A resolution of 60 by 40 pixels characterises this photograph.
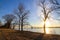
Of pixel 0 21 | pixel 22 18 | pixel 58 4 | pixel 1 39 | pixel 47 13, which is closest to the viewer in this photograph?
pixel 1 39

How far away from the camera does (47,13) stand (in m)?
32.7

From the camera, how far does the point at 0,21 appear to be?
2488 inches

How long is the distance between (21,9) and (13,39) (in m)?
31.6

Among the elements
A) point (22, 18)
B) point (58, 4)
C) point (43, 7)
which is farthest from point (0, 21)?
point (58, 4)

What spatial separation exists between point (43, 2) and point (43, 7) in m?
1.46

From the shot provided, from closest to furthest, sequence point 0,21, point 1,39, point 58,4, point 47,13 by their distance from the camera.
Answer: point 1,39 → point 58,4 → point 47,13 → point 0,21

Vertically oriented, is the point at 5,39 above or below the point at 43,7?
below

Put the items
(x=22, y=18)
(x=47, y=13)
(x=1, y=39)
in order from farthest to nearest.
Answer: (x=22, y=18) < (x=47, y=13) < (x=1, y=39)

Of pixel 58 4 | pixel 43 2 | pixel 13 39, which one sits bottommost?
pixel 13 39

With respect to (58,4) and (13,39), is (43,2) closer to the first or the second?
(58,4)

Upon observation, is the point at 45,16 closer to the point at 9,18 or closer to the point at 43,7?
the point at 43,7

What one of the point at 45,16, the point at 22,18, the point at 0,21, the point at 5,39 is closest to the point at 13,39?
the point at 5,39

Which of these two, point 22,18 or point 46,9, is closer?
point 46,9

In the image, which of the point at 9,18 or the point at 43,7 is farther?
the point at 9,18
